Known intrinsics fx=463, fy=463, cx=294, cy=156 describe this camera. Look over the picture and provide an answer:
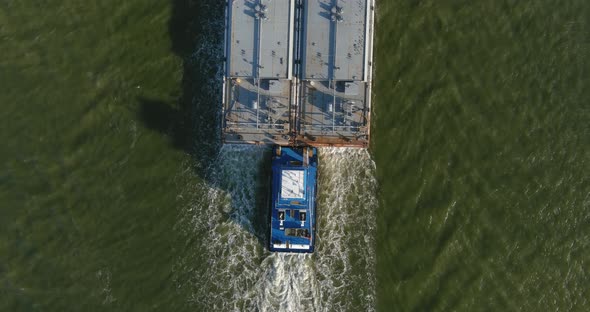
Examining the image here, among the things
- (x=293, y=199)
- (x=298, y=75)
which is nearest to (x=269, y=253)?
(x=293, y=199)

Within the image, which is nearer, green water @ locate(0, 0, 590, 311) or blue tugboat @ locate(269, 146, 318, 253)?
blue tugboat @ locate(269, 146, 318, 253)

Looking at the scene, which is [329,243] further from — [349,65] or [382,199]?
[349,65]

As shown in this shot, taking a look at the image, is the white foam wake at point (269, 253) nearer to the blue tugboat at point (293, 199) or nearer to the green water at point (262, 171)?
the green water at point (262, 171)

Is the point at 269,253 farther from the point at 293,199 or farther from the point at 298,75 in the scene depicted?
the point at 298,75

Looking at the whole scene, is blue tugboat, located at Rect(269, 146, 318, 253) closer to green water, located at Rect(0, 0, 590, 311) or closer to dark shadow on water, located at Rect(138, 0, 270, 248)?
green water, located at Rect(0, 0, 590, 311)

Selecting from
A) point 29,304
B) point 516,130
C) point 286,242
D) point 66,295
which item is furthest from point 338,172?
point 29,304

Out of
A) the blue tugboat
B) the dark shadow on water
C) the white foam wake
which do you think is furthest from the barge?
the dark shadow on water
